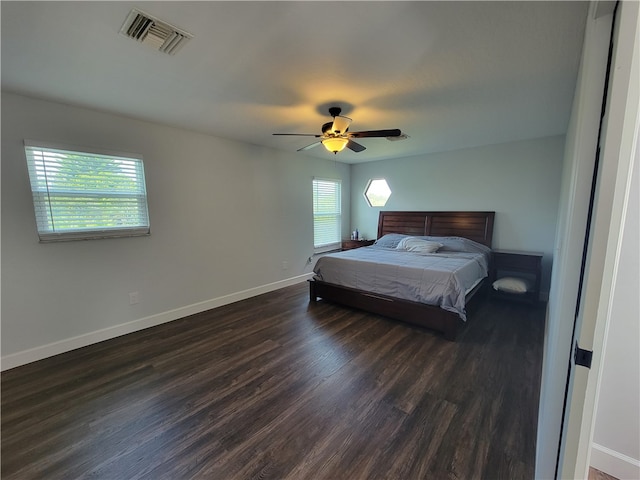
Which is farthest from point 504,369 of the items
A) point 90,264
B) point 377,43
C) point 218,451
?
point 90,264

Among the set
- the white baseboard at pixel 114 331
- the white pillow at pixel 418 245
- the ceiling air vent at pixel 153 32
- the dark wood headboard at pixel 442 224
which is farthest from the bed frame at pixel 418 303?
the ceiling air vent at pixel 153 32

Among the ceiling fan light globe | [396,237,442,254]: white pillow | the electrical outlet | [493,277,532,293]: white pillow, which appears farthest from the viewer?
[396,237,442,254]: white pillow

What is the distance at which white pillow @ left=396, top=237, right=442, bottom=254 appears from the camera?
13.2 feet

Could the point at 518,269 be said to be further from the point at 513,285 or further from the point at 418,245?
the point at 418,245

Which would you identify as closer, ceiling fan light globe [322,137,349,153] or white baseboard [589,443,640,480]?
white baseboard [589,443,640,480]

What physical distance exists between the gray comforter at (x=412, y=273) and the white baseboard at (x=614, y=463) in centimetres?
135

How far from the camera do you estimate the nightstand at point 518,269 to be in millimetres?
3584

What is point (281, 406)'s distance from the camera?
6.22 ft

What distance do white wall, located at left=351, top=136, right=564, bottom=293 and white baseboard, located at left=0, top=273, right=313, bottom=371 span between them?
333cm

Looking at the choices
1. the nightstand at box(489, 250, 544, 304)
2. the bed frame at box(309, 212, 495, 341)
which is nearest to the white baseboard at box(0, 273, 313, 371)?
the bed frame at box(309, 212, 495, 341)

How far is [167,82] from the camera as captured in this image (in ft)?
7.02

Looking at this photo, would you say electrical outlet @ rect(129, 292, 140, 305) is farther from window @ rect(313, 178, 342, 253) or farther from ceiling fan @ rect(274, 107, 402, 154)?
window @ rect(313, 178, 342, 253)

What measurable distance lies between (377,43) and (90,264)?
10.8 ft

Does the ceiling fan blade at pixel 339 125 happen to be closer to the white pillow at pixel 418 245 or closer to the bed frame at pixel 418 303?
the bed frame at pixel 418 303
